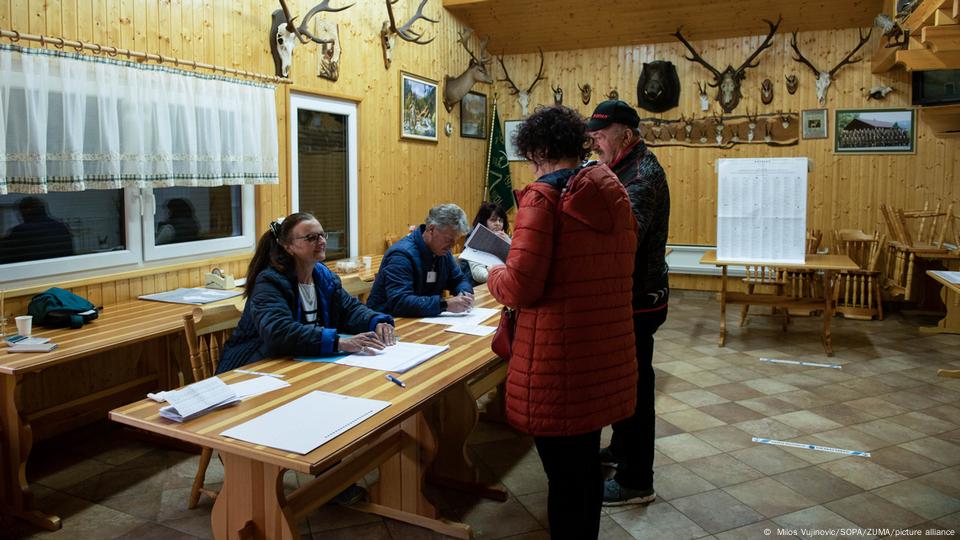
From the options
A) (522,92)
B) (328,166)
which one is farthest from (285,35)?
(522,92)

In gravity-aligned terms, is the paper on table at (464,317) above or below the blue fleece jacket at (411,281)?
below

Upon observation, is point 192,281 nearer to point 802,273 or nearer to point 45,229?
point 45,229

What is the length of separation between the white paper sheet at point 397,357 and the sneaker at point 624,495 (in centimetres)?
97

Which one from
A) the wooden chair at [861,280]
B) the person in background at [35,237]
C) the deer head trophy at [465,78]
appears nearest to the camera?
the person in background at [35,237]

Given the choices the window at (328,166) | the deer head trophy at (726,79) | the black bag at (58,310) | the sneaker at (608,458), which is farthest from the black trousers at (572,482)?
the deer head trophy at (726,79)

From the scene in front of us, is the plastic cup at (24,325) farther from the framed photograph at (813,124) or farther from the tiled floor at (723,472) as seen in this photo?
the framed photograph at (813,124)

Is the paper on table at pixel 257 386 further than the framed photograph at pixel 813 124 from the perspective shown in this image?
No

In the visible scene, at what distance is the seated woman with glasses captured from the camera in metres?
2.52

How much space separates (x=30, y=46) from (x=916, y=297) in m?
7.75

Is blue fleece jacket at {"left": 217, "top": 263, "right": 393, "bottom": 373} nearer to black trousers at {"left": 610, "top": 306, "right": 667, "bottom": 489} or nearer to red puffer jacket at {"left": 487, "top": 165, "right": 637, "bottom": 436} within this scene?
red puffer jacket at {"left": 487, "top": 165, "right": 637, "bottom": 436}

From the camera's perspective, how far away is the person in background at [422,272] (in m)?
3.30

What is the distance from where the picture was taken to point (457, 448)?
3.09 meters

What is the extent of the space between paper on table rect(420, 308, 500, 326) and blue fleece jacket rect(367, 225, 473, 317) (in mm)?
46

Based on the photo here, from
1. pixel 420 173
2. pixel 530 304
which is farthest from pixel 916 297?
pixel 530 304
